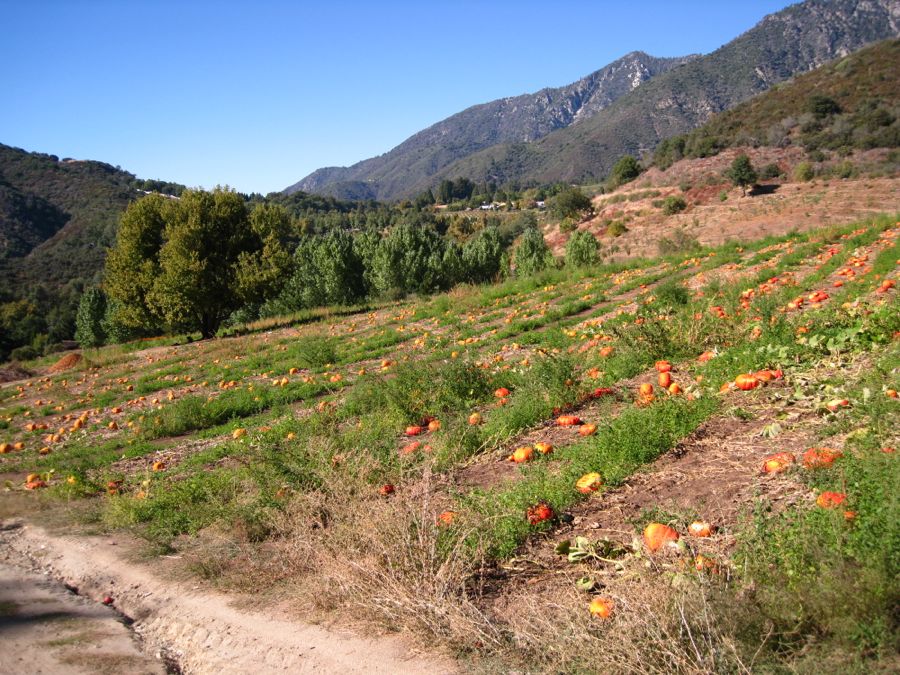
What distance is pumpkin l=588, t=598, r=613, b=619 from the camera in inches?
106

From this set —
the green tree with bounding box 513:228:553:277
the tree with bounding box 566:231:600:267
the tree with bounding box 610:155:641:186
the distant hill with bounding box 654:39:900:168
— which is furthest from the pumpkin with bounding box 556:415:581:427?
the tree with bounding box 610:155:641:186

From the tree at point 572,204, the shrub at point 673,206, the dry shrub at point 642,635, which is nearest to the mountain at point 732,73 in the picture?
the tree at point 572,204

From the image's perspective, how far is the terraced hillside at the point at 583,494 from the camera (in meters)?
2.39

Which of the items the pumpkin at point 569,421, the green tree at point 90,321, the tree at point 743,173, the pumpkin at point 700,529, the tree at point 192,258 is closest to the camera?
the pumpkin at point 700,529

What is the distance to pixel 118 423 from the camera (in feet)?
34.7

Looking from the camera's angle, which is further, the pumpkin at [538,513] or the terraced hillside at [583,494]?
the pumpkin at [538,513]

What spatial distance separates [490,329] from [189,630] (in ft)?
32.5

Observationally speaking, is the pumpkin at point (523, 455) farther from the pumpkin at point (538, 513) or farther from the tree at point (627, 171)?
the tree at point (627, 171)

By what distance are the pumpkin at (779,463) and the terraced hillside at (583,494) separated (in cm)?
3

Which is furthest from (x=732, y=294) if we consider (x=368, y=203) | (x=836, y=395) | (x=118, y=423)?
(x=368, y=203)

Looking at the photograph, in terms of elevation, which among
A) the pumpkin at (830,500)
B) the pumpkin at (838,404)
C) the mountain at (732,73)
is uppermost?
the mountain at (732,73)

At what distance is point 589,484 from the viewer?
4.04m

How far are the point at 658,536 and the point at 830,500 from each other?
2.84 ft

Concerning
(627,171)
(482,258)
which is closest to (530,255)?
(482,258)
